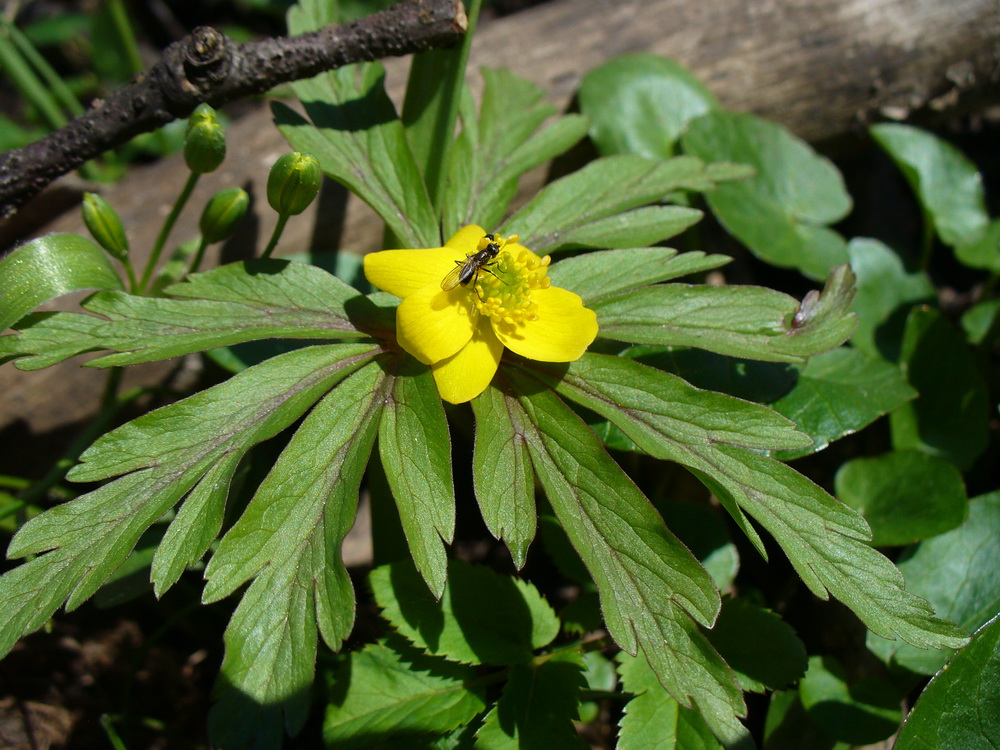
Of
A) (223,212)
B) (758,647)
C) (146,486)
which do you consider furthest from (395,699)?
(223,212)

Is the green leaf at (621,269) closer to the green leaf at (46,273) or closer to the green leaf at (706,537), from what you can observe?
the green leaf at (706,537)

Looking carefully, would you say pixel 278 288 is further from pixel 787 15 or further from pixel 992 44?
A: pixel 992 44

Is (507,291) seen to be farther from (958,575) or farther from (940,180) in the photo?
(940,180)

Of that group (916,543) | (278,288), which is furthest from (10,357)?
(916,543)

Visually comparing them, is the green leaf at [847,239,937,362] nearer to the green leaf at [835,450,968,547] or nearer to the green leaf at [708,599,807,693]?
the green leaf at [835,450,968,547]

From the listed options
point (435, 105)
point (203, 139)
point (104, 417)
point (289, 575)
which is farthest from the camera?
point (104, 417)

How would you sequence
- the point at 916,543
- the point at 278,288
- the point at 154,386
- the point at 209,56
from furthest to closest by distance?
the point at 154,386 → the point at 916,543 → the point at 209,56 → the point at 278,288
